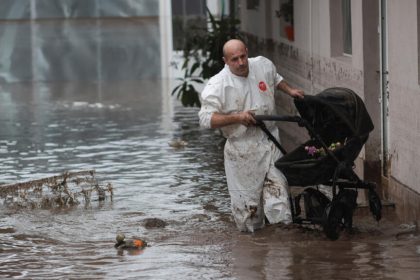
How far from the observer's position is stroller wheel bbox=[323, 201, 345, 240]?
9.64m

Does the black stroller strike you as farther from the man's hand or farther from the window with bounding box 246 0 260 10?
the window with bounding box 246 0 260 10

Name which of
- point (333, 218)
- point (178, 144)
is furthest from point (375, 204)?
point (178, 144)

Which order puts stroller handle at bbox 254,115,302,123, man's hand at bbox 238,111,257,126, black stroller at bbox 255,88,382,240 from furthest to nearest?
man's hand at bbox 238,111,257,126 → black stroller at bbox 255,88,382,240 → stroller handle at bbox 254,115,302,123

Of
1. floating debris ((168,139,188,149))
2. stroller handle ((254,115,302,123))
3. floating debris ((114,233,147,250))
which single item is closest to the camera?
stroller handle ((254,115,302,123))

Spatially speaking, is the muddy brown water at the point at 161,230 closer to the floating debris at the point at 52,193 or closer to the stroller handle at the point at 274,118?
the floating debris at the point at 52,193

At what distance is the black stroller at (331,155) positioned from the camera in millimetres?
9594

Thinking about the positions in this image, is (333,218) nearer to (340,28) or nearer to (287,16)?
(340,28)

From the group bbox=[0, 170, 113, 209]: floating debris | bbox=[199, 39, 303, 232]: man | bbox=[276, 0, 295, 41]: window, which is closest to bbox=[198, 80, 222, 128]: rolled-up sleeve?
bbox=[199, 39, 303, 232]: man

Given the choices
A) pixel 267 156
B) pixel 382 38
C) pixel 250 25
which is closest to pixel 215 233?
pixel 267 156

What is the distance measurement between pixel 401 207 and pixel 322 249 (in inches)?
84.0

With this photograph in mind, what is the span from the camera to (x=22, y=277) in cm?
895

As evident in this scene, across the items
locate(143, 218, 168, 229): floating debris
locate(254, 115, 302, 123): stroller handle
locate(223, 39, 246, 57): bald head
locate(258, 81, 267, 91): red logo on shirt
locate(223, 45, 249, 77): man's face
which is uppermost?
locate(223, 39, 246, 57): bald head

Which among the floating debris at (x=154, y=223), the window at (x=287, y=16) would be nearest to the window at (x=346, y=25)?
the window at (x=287, y=16)

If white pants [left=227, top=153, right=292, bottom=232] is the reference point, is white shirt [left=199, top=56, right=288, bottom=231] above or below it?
above
